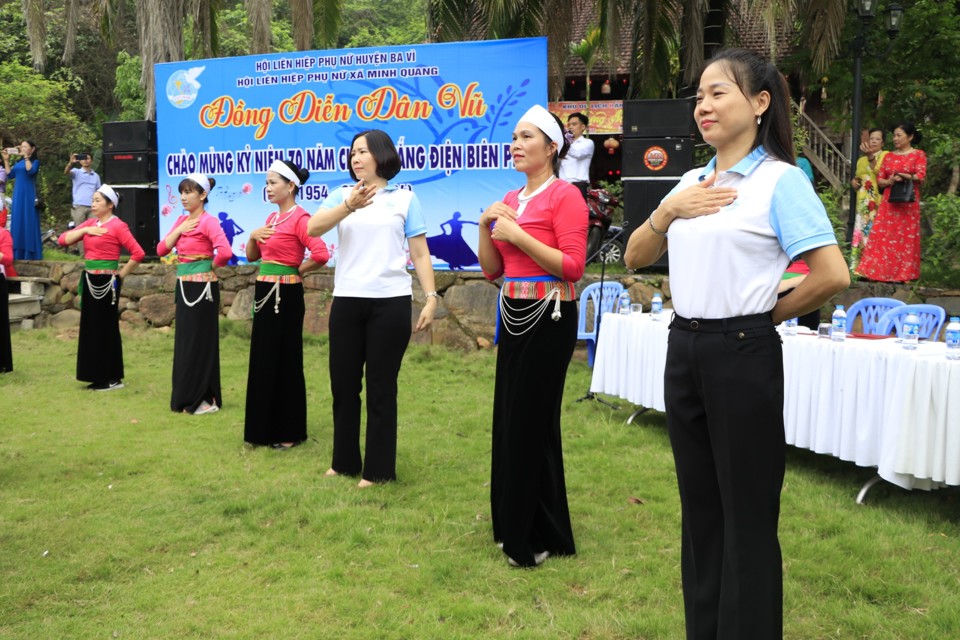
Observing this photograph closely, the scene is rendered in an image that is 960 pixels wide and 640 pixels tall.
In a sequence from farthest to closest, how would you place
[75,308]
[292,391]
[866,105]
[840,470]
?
[866,105]
[75,308]
[292,391]
[840,470]

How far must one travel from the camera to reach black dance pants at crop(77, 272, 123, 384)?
859cm

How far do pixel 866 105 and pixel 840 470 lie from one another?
1097 centimetres

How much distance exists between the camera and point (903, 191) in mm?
9203

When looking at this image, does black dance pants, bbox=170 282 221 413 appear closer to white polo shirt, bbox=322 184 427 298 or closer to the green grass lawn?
the green grass lawn

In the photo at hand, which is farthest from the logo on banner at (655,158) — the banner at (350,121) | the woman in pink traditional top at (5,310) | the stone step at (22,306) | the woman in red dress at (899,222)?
the stone step at (22,306)

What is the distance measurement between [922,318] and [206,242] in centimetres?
536

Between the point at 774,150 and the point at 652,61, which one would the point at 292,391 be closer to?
the point at 774,150

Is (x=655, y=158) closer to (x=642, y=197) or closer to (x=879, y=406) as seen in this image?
(x=642, y=197)

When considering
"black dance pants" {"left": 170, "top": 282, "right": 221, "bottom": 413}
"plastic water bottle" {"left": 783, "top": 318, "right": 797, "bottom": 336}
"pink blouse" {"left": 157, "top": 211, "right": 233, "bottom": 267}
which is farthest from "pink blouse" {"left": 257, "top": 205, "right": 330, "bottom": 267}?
"plastic water bottle" {"left": 783, "top": 318, "right": 797, "bottom": 336}

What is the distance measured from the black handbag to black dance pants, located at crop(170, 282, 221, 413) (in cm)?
647

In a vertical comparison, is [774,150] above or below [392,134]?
below

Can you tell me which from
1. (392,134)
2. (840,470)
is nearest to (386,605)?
(840,470)

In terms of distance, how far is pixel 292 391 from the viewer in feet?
21.1

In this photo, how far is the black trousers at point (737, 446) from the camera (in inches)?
101
